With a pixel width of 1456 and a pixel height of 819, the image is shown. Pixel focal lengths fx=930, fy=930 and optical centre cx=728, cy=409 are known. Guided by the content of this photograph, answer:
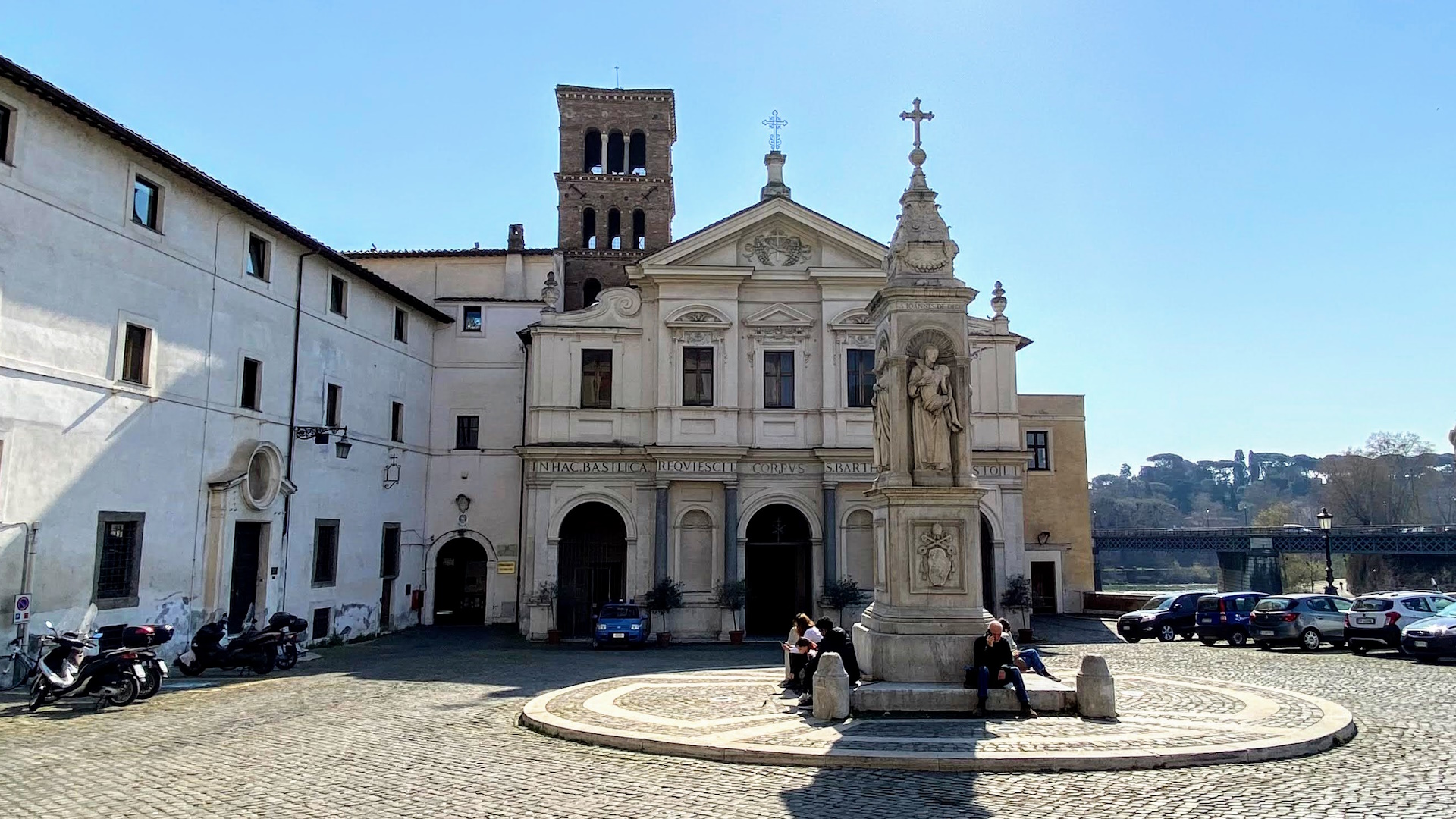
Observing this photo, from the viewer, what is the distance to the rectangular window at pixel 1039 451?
37.2 metres

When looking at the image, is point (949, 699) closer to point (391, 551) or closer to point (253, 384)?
point (253, 384)

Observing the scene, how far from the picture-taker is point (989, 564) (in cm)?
2919

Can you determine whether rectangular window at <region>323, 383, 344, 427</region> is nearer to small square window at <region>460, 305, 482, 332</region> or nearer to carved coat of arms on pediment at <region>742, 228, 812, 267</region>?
small square window at <region>460, 305, 482, 332</region>

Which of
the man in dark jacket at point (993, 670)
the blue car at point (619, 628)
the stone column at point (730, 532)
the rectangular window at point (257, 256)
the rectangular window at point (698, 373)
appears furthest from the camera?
the rectangular window at point (698, 373)

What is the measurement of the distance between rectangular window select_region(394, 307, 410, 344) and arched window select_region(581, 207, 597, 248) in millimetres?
10846

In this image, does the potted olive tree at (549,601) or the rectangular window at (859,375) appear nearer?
the potted olive tree at (549,601)

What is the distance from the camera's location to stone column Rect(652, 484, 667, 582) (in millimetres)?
A: 27234

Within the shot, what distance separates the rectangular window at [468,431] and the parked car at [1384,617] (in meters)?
25.4

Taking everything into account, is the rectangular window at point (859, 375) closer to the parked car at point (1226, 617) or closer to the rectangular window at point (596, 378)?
the rectangular window at point (596, 378)

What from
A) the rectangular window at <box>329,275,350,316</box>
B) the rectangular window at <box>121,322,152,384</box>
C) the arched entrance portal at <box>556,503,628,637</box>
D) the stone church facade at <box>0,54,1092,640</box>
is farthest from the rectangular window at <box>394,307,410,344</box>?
the rectangular window at <box>121,322,152,384</box>

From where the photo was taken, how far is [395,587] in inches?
1143

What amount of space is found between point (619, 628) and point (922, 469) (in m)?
14.4

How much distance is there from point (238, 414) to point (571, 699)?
1251cm

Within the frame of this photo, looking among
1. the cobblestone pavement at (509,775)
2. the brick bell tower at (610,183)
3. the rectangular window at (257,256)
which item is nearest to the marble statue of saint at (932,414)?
the cobblestone pavement at (509,775)
